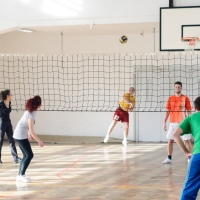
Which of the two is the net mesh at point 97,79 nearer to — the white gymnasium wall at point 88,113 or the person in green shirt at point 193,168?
the white gymnasium wall at point 88,113

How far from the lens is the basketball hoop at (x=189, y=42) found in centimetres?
1032

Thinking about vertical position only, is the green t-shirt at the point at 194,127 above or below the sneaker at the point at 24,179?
above

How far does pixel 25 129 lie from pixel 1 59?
7.65m

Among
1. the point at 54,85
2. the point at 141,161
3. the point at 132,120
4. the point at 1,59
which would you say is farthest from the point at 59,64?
the point at 141,161

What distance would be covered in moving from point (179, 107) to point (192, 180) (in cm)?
459

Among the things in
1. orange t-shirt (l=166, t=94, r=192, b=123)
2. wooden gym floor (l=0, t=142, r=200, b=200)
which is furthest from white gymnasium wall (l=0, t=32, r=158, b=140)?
orange t-shirt (l=166, t=94, r=192, b=123)

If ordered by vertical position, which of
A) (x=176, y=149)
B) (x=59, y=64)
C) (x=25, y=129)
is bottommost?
(x=176, y=149)

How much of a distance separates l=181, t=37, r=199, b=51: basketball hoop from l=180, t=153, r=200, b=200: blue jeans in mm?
5754

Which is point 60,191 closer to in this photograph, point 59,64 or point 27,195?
point 27,195

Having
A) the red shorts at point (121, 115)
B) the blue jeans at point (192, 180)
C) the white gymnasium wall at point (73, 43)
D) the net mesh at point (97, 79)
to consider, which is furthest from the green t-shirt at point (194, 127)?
the white gymnasium wall at point (73, 43)

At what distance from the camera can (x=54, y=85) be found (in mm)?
14703

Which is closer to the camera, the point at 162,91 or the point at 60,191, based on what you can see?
the point at 60,191

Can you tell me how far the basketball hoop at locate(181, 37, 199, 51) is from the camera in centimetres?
1032

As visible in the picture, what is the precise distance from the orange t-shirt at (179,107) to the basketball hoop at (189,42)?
1.38 meters
